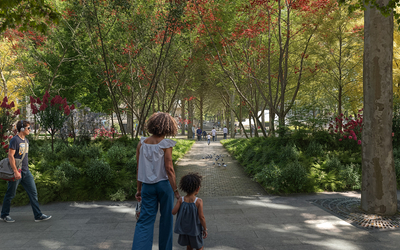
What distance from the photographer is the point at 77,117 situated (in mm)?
12391

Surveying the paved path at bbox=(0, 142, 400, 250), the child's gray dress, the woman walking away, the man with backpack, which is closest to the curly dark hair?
the woman walking away

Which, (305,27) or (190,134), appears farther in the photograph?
(190,134)

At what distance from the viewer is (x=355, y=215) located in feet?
16.8

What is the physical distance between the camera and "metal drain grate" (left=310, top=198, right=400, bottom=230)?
4690mm

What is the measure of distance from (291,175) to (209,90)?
24.9 meters

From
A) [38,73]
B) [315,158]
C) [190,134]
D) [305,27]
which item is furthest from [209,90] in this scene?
[315,158]

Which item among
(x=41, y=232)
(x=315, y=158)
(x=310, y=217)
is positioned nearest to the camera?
(x=41, y=232)

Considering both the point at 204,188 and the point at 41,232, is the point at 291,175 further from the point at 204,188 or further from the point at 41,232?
the point at 41,232

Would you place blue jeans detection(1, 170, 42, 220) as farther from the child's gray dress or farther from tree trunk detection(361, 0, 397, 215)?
tree trunk detection(361, 0, 397, 215)

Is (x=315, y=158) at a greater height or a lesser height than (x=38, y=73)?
lesser

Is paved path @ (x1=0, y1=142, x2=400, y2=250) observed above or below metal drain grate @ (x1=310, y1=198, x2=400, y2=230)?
below

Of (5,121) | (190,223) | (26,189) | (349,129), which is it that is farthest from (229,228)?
(5,121)

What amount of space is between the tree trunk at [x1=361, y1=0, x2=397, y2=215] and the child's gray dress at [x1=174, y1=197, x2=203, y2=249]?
3.64 m

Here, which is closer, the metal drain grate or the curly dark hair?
the curly dark hair
